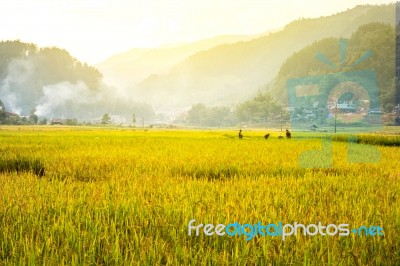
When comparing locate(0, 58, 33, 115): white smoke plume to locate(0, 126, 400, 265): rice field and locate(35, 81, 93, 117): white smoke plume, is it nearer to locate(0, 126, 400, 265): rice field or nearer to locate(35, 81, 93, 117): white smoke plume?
locate(35, 81, 93, 117): white smoke plume

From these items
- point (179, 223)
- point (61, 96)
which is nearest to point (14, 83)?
point (61, 96)

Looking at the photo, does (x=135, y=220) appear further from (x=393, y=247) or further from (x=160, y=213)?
(x=393, y=247)

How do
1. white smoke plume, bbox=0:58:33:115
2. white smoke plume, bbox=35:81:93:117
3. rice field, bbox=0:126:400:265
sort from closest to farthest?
rice field, bbox=0:126:400:265 < white smoke plume, bbox=35:81:93:117 < white smoke plume, bbox=0:58:33:115

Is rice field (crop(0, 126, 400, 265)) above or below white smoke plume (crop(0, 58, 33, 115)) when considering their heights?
below

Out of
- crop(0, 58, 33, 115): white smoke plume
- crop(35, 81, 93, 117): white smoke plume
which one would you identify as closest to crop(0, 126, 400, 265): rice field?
crop(35, 81, 93, 117): white smoke plume

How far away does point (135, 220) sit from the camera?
10.3ft

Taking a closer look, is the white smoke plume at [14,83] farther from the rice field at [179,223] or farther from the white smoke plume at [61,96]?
the rice field at [179,223]

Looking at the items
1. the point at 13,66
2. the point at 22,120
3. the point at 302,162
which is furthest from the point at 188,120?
the point at 302,162

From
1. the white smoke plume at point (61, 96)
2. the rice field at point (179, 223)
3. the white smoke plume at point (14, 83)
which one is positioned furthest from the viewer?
the white smoke plume at point (14, 83)

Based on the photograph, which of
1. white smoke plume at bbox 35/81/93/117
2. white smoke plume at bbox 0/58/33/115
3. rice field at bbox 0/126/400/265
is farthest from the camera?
white smoke plume at bbox 0/58/33/115

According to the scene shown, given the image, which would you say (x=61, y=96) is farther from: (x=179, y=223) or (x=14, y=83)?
(x=179, y=223)

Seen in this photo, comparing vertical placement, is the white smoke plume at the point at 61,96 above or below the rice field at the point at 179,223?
above

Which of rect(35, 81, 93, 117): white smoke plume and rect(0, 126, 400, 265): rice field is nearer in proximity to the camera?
rect(0, 126, 400, 265): rice field

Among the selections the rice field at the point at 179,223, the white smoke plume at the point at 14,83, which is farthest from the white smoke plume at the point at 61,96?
the rice field at the point at 179,223
